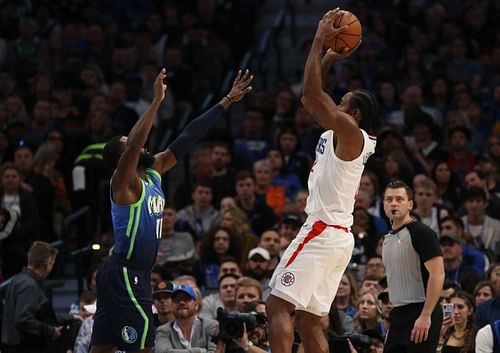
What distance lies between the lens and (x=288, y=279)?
30.9 ft

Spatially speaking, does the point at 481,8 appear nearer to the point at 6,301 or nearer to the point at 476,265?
the point at 476,265

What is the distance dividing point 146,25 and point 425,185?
789 cm

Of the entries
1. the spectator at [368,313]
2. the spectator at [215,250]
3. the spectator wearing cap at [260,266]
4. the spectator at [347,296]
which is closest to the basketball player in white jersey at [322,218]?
the spectator at [368,313]

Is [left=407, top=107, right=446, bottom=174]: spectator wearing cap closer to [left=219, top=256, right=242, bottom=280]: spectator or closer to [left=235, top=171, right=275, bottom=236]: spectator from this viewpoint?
[left=235, top=171, right=275, bottom=236]: spectator

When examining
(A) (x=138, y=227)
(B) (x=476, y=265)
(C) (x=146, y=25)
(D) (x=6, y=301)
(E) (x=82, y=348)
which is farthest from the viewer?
(C) (x=146, y=25)

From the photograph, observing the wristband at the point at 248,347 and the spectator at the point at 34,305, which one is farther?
the spectator at the point at 34,305

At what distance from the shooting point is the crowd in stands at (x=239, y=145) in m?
13.4

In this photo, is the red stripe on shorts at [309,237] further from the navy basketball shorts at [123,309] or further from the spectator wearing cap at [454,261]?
the spectator wearing cap at [454,261]

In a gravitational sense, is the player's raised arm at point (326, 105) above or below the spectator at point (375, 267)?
above

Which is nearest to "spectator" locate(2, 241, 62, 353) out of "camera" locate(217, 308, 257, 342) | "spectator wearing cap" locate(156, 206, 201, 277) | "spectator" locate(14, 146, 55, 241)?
"spectator wearing cap" locate(156, 206, 201, 277)

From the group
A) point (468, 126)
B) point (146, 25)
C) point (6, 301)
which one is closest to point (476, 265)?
point (468, 126)

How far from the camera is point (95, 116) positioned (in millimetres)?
17516

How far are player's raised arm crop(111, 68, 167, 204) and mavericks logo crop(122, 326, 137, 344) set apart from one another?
0.91m

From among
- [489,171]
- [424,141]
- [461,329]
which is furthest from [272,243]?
[424,141]
